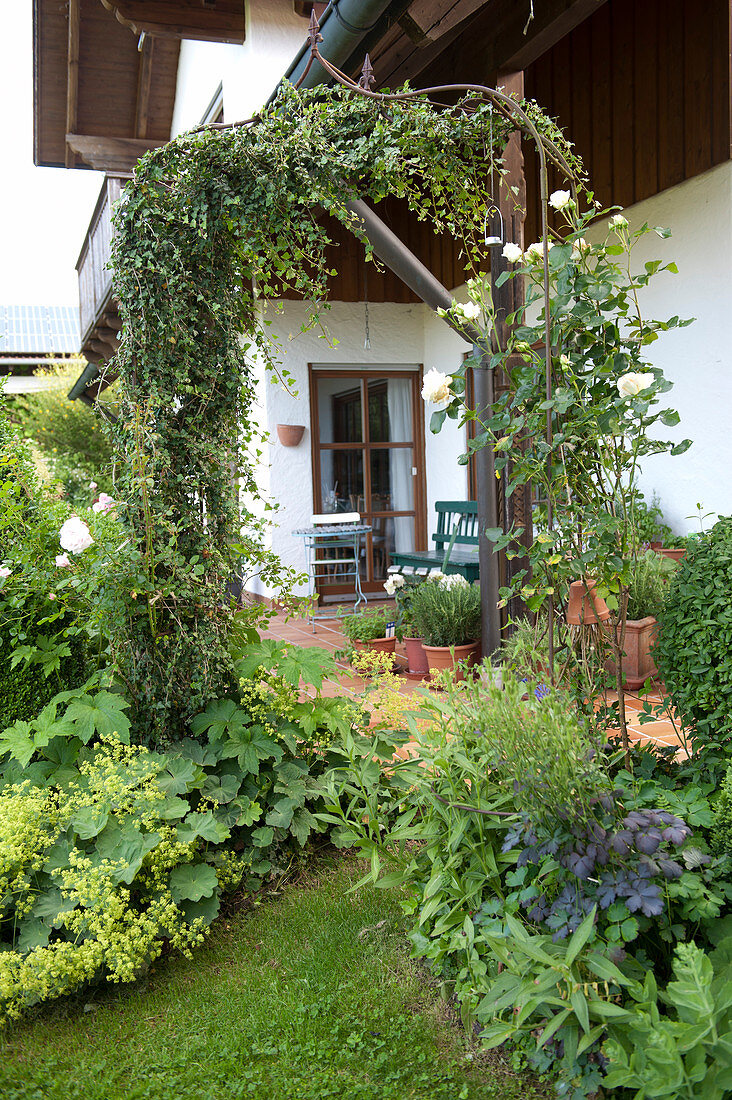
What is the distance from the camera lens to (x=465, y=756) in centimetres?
210

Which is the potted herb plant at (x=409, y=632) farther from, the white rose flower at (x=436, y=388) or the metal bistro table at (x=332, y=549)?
the white rose flower at (x=436, y=388)

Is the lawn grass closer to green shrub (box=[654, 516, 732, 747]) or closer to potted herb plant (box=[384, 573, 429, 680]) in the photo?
green shrub (box=[654, 516, 732, 747])

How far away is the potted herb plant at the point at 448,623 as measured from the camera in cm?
446

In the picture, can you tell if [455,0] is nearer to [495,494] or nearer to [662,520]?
[495,494]

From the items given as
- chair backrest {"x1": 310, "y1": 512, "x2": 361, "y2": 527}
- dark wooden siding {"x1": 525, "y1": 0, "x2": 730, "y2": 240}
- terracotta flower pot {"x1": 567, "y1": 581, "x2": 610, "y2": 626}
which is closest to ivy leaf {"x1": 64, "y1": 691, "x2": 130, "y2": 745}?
terracotta flower pot {"x1": 567, "y1": 581, "x2": 610, "y2": 626}

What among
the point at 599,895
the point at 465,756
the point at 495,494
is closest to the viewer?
the point at 599,895

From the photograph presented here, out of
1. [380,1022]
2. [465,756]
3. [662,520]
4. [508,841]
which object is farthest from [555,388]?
[662,520]

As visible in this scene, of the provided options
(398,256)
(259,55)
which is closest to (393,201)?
(259,55)

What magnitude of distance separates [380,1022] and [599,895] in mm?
665

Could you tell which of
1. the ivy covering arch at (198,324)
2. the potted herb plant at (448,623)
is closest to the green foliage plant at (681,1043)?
the ivy covering arch at (198,324)

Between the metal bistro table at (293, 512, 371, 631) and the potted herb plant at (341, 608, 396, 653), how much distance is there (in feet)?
4.36

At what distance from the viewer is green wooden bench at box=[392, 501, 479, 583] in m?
5.42

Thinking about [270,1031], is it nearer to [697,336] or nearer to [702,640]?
[702,640]

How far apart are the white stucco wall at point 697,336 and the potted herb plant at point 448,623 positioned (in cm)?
166
